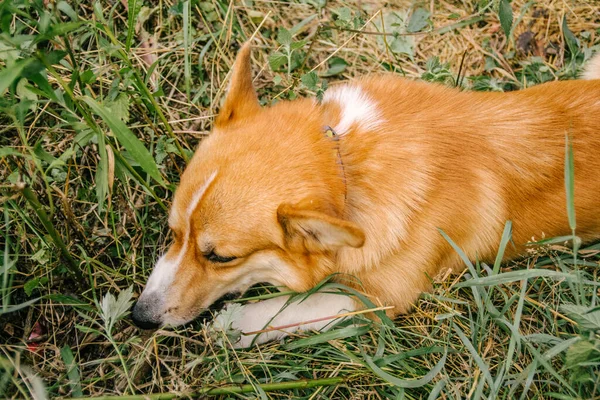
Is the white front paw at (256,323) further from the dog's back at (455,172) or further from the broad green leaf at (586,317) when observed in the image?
the broad green leaf at (586,317)

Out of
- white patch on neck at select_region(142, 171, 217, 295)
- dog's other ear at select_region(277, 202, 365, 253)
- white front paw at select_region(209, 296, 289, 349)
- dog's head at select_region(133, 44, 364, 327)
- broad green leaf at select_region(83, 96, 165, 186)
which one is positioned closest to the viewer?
dog's other ear at select_region(277, 202, 365, 253)

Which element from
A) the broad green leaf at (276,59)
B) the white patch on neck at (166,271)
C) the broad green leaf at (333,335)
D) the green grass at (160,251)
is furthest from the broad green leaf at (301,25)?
the broad green leaf at (333,335)

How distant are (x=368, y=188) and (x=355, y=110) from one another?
1.46 feet

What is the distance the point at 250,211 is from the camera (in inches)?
91.4

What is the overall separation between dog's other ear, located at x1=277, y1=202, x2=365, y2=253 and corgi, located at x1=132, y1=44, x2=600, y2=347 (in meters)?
0.01

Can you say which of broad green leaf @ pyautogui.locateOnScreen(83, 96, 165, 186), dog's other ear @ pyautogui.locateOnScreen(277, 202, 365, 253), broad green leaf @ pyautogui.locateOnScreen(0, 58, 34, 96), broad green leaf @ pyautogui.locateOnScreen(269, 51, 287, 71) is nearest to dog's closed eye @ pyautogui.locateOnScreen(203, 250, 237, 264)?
dog's other ear @ pyautogui.locateOnScreen(277, 202, 365, 253)

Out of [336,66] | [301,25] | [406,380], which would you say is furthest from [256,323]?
[301,25]

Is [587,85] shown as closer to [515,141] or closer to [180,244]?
[515,141]

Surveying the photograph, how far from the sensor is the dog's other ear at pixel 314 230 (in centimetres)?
207

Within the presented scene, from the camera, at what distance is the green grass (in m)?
2.45

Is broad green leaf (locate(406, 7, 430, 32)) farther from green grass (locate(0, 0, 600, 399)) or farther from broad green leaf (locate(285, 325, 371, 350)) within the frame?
broad green leaf (locate(285, 325, 371, 350))

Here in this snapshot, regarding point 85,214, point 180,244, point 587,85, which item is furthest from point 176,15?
point 587,85

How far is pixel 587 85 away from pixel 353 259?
5.57 feet

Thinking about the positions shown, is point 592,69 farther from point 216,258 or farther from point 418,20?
point 216,258
